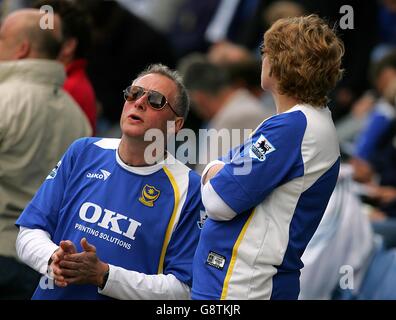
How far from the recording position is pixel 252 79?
864cm

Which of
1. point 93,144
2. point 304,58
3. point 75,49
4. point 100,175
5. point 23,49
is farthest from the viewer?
point 75,49

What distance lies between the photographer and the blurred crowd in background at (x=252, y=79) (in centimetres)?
668

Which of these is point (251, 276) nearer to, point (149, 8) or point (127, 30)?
point (127, 30)

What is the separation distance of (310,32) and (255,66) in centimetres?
453

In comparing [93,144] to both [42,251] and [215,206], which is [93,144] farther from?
[215,206]

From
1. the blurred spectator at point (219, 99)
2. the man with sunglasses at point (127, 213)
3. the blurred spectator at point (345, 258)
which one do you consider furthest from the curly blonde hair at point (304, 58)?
the blurred spectator at point (219, 99)

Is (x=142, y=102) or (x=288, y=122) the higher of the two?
(x=288, y=122)

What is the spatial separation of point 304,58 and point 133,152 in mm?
893

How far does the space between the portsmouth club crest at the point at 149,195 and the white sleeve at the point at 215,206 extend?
1.34ft

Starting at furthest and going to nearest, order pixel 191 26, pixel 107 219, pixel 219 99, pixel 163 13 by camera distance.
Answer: pixel 163 13, pixel 191 26, pixel 219 99, pixel 107 219

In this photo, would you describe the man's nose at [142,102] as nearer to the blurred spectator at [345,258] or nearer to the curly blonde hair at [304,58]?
the curly blonde hair at [304,58]
